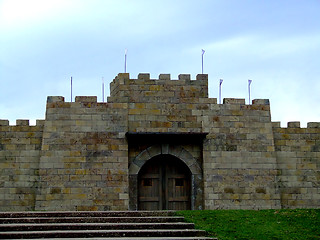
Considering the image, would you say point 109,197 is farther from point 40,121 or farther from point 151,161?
point 40,121

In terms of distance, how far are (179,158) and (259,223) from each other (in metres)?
5.32

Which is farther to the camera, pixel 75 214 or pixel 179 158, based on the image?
pixel 179 158

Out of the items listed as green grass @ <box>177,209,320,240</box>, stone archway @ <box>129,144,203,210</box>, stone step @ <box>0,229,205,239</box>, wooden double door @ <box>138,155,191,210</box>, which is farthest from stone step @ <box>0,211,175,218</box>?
wooden double door @ <box>138,155,191,210</box>

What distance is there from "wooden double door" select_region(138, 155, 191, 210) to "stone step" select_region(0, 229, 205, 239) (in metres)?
6.00

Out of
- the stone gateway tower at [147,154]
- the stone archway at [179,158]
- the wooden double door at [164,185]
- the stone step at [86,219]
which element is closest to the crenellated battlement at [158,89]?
the stone gateway tower at [147,154]

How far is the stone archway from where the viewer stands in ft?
67.9

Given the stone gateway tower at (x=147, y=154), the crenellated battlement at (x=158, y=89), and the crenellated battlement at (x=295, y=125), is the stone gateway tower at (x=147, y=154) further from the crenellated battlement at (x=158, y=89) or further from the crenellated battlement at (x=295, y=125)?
the crenellated battlement at (x=295, y=125)

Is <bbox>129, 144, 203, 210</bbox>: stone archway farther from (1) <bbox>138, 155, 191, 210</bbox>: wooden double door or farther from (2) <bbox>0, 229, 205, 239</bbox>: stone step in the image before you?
(2) <bbox>0, 229, 205, 239</bbox>: stone step

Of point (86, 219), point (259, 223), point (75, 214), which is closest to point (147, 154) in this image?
A: point (75, 214)

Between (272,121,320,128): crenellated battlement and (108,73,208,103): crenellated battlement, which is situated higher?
(108,73,208,103): crenellated battlement

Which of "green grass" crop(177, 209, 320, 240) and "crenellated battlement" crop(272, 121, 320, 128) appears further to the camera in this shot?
"crenellated battlement" crop(272, 121, 320, 128)

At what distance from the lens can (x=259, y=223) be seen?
16469 millimetres

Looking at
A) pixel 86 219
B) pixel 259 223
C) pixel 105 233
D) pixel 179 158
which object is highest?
pixel 179 158

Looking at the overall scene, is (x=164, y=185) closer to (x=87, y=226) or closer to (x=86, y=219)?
(x=86, y=219)
